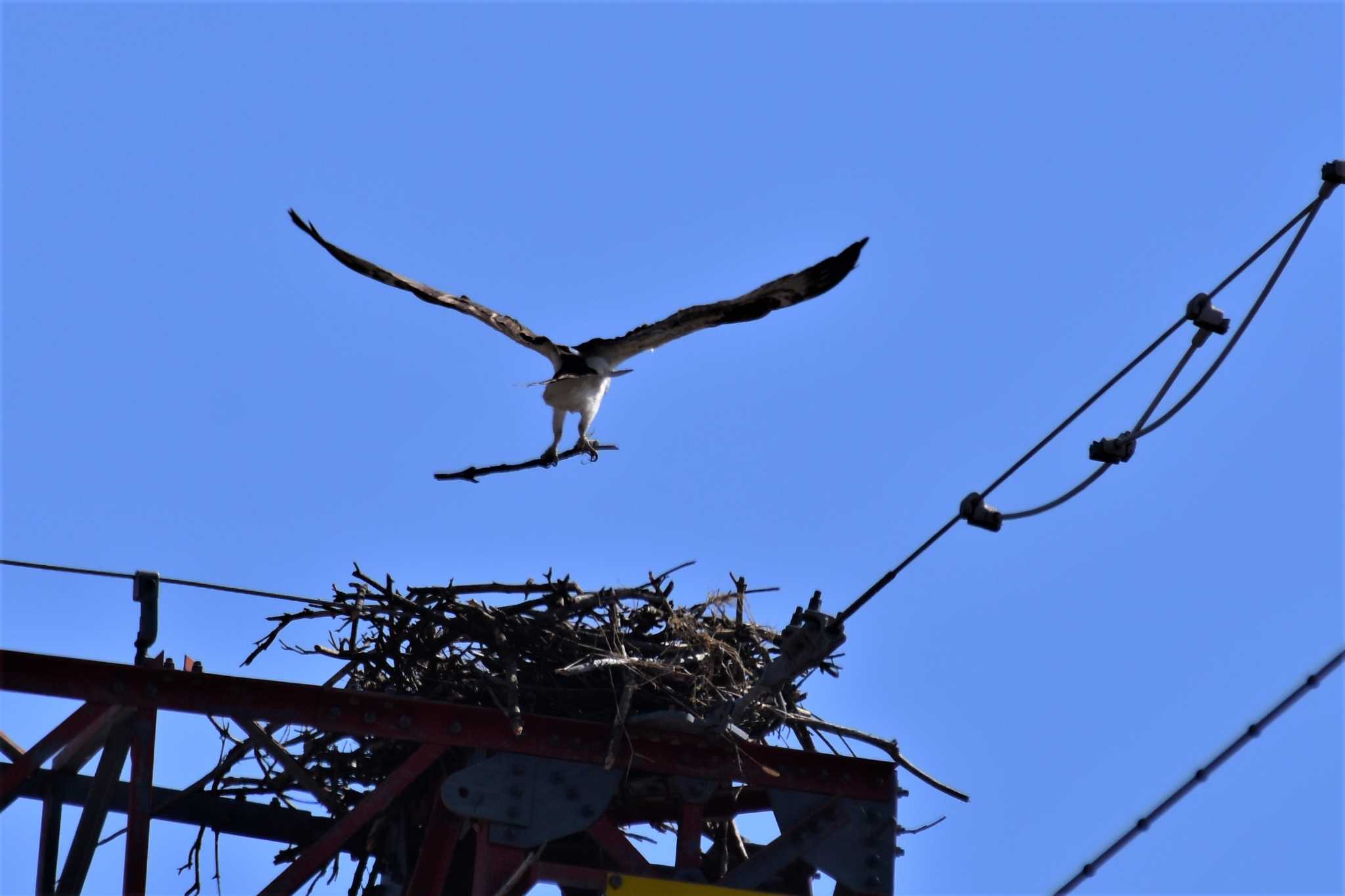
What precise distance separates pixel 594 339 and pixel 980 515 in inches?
179

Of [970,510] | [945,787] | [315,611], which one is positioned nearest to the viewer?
[970,510]

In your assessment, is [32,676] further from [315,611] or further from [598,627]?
[598,627]

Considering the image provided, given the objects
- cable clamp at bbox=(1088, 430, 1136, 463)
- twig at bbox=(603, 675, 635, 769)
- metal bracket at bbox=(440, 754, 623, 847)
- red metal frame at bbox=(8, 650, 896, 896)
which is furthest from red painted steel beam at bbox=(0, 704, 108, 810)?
cable clamp at bbox=(1088, 430, 1136, 463)

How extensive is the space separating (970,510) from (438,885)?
2.79 meters

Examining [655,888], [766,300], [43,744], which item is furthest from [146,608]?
[766,300]

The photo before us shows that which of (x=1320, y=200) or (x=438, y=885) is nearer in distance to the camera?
(x=1320, y=200)

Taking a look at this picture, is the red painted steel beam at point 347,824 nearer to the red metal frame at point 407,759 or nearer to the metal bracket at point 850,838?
the red metal frame at point 407,759

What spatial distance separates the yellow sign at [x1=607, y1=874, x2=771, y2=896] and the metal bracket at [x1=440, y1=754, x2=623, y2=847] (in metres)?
0.31

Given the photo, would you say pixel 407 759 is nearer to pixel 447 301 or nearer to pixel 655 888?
pixel 655 888

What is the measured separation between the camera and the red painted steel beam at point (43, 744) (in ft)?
24.6

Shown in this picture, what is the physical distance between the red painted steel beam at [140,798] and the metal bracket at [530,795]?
115 centimetres

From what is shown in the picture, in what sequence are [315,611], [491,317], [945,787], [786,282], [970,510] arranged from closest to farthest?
[970,510], [945,787], [315,611], [786,282], [491,317]

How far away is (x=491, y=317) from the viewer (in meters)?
11.8

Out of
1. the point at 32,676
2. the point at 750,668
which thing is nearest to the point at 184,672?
the point at 32,676
